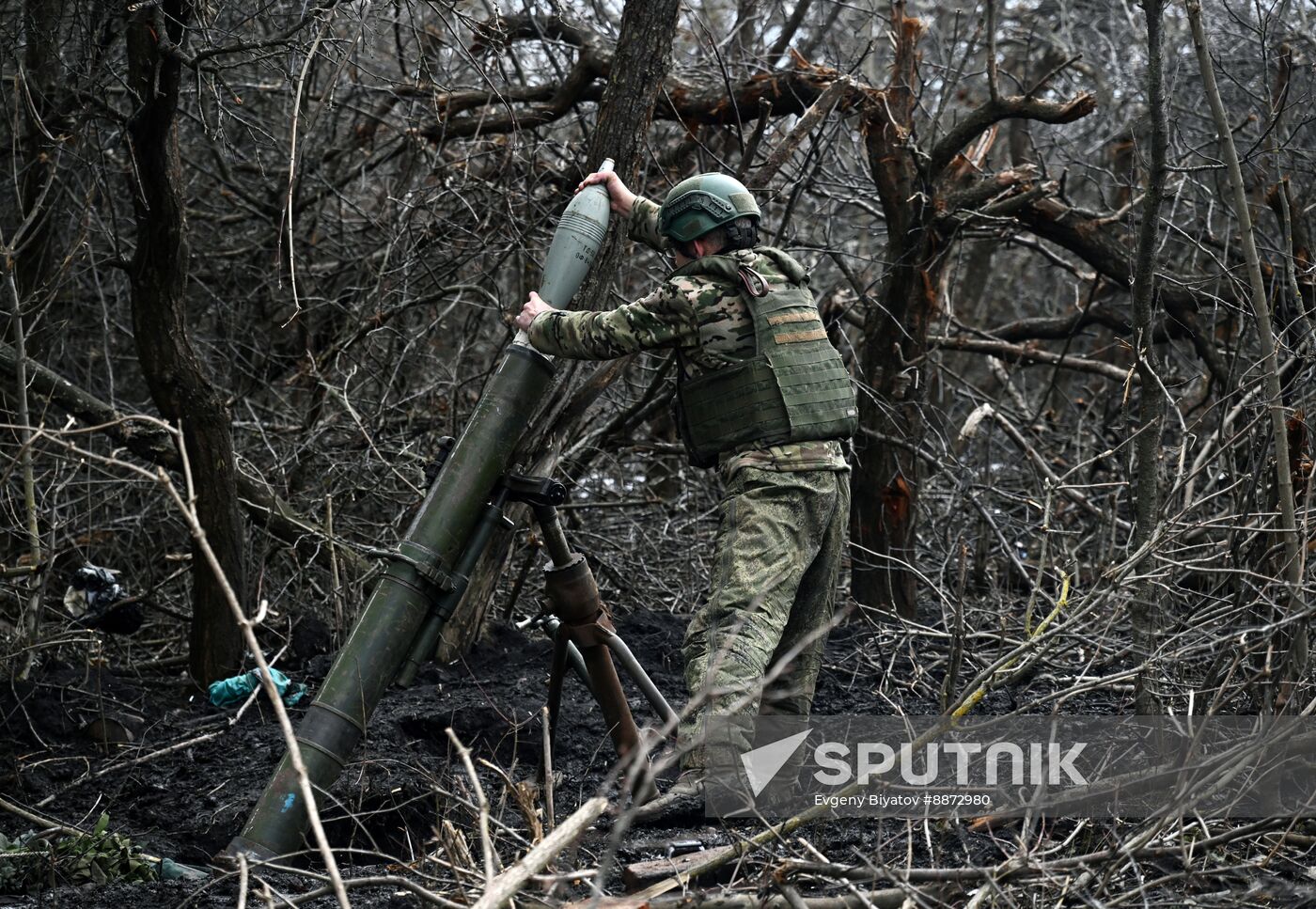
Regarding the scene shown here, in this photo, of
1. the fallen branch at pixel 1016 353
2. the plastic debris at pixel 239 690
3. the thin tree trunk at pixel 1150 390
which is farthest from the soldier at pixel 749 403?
the fallen branch at pixel 1016 353

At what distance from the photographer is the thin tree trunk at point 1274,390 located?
3875 mm

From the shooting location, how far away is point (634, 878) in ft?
10.8

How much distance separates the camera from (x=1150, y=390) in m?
4.39

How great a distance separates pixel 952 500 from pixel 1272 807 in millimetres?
3679

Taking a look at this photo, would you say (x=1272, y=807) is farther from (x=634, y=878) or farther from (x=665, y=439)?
(x=665, y=439)

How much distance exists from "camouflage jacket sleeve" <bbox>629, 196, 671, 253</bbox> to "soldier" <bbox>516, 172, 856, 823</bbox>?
0.05ft

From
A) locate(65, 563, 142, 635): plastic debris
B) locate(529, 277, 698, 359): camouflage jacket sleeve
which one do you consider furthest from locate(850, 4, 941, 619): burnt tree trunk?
locate(65, 563, 142, 635): plastic debris

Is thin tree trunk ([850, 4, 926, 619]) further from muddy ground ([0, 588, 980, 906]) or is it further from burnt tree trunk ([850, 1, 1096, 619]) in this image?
muddy ground ([0, 588, 980, 906])

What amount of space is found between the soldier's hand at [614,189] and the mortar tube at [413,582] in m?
0.69

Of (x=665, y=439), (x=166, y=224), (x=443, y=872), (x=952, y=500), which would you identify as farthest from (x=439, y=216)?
(x=443, y=872)

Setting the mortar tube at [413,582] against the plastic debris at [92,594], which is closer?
the mortar tube at [413,582]

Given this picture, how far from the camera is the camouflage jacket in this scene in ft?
13.6

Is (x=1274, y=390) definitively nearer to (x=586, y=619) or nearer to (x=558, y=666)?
(x=586, y=619)

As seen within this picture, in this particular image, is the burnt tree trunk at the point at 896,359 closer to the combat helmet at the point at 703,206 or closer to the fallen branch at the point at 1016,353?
the fallen branch at the point at 1016,353
